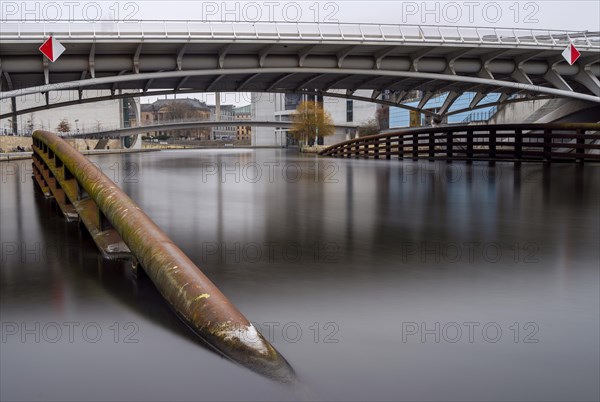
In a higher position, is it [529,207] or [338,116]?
[338,116]

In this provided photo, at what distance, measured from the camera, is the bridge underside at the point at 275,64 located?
1320 inches

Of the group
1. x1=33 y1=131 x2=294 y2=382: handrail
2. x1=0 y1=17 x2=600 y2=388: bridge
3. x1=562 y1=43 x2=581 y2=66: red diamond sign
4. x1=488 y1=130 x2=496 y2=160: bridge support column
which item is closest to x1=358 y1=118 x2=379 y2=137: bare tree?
x1=0 y1=17 x2=600 y2=388: bridge

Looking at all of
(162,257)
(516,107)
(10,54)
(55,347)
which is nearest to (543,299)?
(162,257)

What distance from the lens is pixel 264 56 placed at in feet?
120

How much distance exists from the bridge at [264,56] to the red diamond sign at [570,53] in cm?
51

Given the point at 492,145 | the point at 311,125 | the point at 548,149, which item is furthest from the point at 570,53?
the point at 311,125

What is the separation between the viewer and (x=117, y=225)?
15.9 feet

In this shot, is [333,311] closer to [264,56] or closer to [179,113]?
[264,56]

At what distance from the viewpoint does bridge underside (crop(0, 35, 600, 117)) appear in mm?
33531

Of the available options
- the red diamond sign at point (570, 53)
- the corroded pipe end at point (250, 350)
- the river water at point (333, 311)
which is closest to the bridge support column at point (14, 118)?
the red diamond sign at point (570, 53)

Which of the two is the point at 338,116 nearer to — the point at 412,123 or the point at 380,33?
the point at 412,123

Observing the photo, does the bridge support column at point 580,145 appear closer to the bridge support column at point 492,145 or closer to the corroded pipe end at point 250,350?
the bridge support column at point 492,145

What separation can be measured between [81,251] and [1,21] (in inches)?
1137

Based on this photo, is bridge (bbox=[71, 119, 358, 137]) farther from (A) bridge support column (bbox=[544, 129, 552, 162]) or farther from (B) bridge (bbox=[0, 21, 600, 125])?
(A) bridge support column (bbox=[544, 129, 552, 162])
